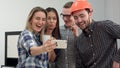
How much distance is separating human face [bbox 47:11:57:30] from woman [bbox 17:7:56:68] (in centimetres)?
24

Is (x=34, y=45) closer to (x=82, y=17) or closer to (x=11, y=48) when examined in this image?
(x=82, y=17)

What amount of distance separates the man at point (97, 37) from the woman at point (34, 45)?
0.26 m

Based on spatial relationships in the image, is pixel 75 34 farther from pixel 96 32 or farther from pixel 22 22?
pixel 22 22

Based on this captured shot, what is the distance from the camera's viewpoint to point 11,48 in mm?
2951

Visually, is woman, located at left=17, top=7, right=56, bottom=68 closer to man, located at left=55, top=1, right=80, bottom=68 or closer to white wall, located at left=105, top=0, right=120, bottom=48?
man, located at left=55, top=1, right=80, bottom=68

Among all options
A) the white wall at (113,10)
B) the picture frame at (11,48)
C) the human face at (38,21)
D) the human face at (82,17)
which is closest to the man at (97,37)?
the human face at (82,17)

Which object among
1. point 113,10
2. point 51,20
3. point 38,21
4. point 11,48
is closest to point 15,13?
point 11,48

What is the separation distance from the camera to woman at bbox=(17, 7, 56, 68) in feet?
5.30

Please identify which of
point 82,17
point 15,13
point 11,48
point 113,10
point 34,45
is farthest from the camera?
point 113,10

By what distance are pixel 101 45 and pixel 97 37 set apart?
67 mm

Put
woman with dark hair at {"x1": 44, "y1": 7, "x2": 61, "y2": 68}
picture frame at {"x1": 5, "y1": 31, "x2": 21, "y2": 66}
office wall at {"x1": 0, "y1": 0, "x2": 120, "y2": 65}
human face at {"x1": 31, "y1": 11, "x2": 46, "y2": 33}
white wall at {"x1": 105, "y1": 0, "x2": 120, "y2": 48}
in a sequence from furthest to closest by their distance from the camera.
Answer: white wall at {"x1": 105, "y1": 0, "x2": 120, "y2": 48}
office wall at {"x1": 0, "y1": 0, "x2": 120, "y2": 65}
picture frame at {"x1": 5, "y1": 31, "x2": 21, "y2": 66}
woman with dark hair at {"x1": 44, "y1": 7, "x2": 61, "y2": 68}
human face at {"x1": 31, "y1": 11, "x2": 46, "y2": 33}

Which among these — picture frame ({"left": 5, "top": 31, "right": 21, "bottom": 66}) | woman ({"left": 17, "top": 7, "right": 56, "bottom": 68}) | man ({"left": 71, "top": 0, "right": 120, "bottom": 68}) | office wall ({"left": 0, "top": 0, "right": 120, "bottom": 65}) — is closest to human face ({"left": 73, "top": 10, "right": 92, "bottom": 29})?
man ({"left": 71, "top": 0, "right": 120, "bottom": 68})

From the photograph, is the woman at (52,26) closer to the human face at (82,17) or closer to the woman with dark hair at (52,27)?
the woman with dark hair at (52,27)

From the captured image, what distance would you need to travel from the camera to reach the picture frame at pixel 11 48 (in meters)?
2.92
